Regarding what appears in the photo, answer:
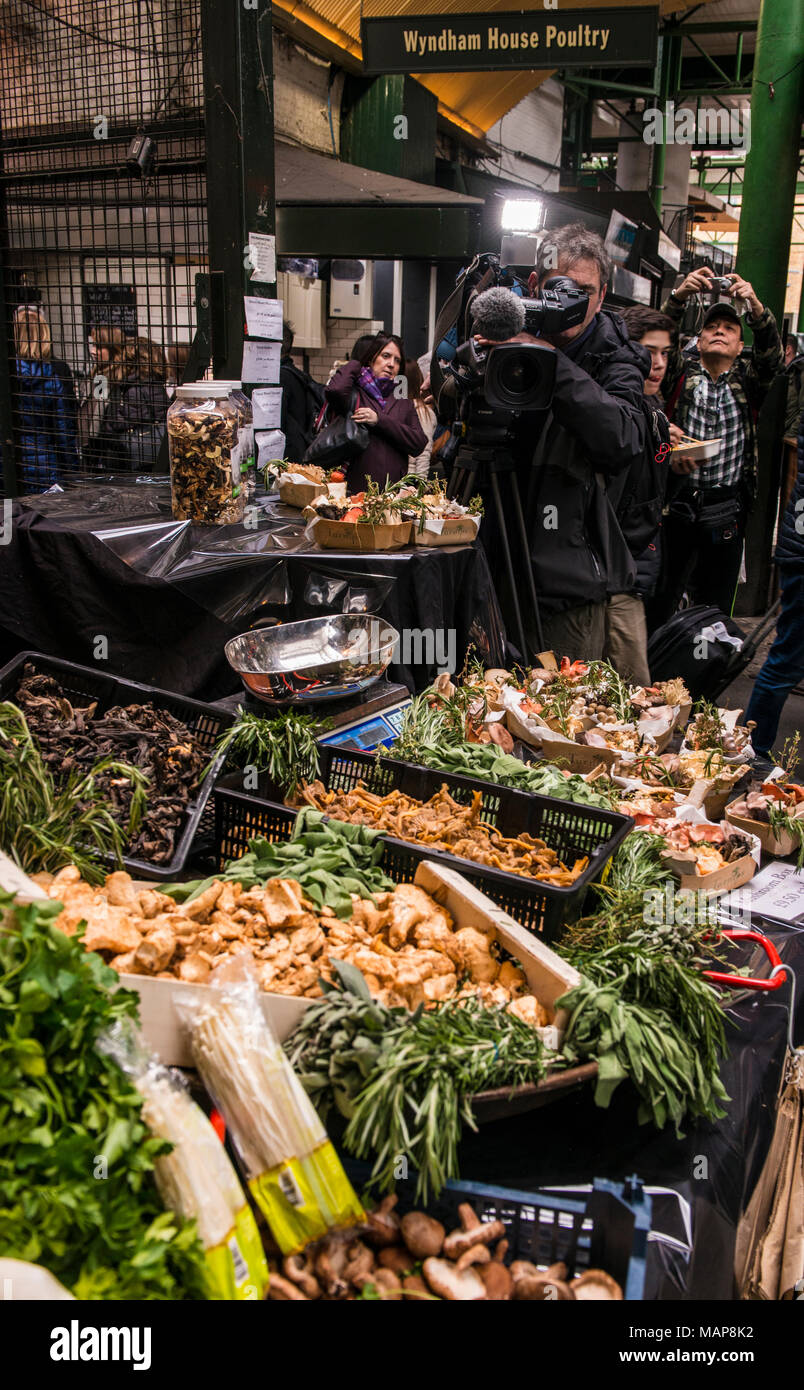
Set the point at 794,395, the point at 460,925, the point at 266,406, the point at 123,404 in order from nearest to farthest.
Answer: the point at 460,925, the point at 266,406, the point at 123,404, the point at 794,395

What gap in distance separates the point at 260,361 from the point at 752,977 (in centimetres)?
361

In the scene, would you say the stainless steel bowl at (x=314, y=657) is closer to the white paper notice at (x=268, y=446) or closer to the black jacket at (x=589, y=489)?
the black jacket at (x=589, y=489)

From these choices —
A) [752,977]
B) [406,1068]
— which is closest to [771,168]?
[752,977]

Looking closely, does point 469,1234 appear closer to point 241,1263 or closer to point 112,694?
point 241,1263

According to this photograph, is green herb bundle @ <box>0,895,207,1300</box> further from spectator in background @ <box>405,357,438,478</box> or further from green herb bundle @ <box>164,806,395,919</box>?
spectator in background @ <box>405,357,438,478</box>

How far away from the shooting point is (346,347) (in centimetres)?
930

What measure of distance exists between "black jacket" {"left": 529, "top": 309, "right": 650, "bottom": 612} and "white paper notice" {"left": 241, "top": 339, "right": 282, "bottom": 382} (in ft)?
4.51

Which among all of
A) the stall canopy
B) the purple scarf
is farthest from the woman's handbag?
→ the stall canopy

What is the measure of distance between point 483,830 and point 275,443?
3.32 meters

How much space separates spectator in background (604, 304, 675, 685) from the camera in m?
4.41

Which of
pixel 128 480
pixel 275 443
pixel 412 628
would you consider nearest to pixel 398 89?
pixel 275 443

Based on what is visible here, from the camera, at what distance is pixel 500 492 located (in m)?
4.38
